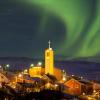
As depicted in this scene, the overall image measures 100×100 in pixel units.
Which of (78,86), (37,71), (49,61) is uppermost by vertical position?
(49,61)

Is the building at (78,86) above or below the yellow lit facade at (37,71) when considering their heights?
below

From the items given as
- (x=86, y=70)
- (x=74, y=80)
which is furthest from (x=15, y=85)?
(x=86, y=70)

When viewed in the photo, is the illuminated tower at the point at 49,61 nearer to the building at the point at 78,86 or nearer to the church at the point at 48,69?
the church at the point at 48,69

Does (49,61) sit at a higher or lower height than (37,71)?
higher

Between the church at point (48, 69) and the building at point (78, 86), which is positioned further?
the church at point (48, 69)

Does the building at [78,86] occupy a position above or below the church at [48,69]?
below

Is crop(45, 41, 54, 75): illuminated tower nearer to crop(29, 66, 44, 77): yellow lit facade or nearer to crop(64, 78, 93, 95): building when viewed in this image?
crop(29, 66, 44, 77): yellow lit facade

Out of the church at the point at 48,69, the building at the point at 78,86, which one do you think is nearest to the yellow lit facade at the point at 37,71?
the church at the point at 48,69

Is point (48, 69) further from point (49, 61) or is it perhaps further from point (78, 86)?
point (78, 86)

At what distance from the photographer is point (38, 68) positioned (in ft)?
157

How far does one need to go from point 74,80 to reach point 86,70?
2260 cm

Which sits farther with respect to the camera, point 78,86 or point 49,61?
point 49,61

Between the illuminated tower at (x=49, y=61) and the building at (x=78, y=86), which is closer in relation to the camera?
the building at (x=78, y=86)

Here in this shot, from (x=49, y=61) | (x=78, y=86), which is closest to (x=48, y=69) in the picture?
(x=49, y=61)
